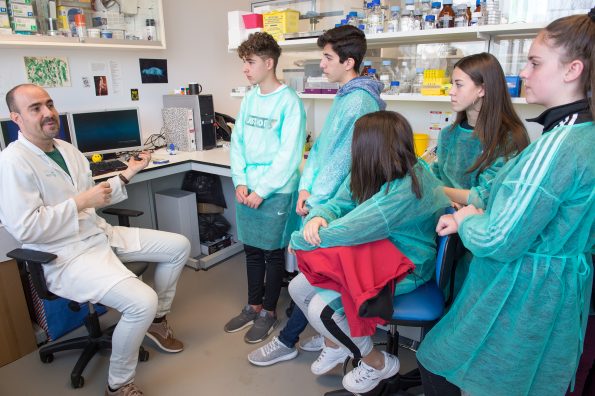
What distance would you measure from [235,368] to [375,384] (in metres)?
0.73

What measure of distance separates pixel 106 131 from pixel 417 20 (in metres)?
2.08

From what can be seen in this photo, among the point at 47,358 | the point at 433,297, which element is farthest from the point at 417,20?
the point at 47,358

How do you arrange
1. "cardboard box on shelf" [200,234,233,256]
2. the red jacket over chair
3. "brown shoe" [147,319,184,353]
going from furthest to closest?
"cardboard box on shelf" [200,234,233,256] → "brown shoe" [147,319,184,353] → the red jacket over chair

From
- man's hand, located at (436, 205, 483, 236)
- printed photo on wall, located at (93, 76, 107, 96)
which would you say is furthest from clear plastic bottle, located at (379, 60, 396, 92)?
printed photo on wall, located at (93, 76, 107, 96)

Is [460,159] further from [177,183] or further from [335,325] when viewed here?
[177,183]

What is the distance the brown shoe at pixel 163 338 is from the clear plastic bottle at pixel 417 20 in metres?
2.09

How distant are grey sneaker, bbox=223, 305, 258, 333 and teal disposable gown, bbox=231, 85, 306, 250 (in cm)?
40

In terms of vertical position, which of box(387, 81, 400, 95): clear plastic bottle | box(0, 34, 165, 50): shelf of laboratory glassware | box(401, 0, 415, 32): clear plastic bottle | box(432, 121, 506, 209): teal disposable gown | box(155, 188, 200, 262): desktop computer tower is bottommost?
box(155, 188, 200, 262): desktop computer tower

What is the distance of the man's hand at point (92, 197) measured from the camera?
1794mm

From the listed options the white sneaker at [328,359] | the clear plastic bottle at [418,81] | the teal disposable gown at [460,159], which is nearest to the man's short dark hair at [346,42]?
the teal disposable gown at [460,159]

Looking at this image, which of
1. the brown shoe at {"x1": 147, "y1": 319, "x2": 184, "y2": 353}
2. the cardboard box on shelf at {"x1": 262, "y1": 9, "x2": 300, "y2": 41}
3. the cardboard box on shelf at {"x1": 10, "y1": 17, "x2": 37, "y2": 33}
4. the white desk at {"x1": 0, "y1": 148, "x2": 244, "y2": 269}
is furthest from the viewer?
the cardboard box on shelf at {"x1": 262, "y1": 9, "x2": 300, "y2": 41}

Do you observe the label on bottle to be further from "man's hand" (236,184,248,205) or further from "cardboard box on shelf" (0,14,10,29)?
"cardboard box on shelf" (0,14,10,29)

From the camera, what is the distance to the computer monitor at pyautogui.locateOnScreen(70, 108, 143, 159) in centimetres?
268

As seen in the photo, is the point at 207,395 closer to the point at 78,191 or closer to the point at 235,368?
the point at 235,368
